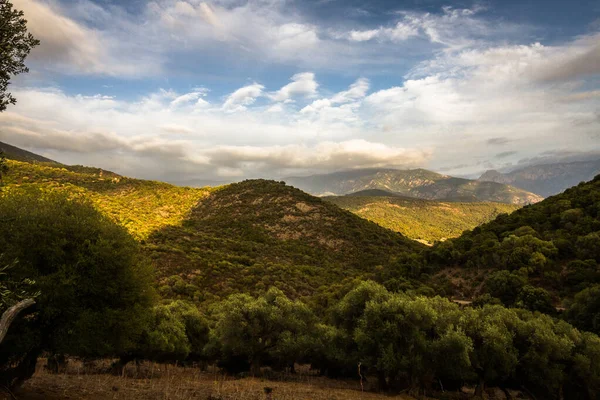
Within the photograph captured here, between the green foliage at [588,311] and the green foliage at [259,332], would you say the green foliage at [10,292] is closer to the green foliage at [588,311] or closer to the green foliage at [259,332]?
the green foliage at [259,332]

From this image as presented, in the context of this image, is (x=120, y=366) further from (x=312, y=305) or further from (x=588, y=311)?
(x=588, y=311)

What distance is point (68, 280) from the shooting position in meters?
18.3

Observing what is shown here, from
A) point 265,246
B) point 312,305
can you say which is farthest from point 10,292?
point 265,246

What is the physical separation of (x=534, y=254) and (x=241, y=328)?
5671 centimetres

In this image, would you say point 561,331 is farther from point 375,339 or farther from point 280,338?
point 280,338

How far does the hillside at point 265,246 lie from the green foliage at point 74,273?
155 ft

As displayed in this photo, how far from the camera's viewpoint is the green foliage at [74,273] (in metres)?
18.3

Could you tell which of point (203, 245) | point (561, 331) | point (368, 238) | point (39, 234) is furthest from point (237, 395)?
point (368, 238)

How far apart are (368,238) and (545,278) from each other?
6901 centimetres

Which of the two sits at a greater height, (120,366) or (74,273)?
(74,273)

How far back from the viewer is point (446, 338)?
31031 mm

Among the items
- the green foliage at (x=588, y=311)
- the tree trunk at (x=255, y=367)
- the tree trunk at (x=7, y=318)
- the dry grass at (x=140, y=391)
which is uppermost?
the tree trunk at (x=7, y=318)

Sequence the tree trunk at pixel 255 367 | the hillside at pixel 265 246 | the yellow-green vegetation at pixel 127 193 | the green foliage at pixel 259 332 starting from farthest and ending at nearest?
the yellow-green vegetation at pixel 127 193 < the hillside at pixel 265 246 < the tree trunk at pixel 255 367 < the green foliage at pixel 259 332

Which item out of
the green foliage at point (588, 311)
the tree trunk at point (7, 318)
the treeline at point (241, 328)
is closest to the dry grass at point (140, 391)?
the treeline at point (241, 328)
